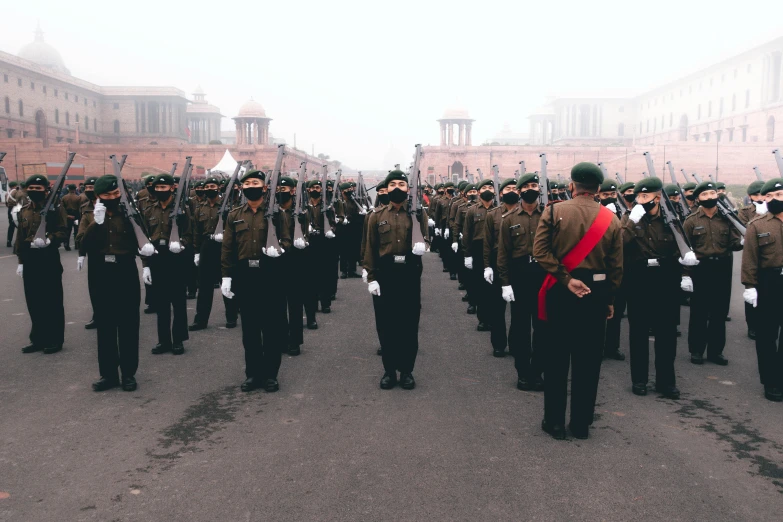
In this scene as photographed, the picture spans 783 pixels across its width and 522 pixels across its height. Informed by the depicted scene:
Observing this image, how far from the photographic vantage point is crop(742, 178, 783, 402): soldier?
6.28 m

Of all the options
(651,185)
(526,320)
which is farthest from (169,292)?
(651,185)

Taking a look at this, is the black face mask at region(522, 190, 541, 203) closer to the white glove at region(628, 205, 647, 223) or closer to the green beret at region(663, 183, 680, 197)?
the white glove at region(628, 205, 647, 223)

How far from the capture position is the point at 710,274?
25.7 ft

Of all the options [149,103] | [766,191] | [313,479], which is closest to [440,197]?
[766,191]

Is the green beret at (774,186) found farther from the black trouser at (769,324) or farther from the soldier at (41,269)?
the soldier at (41,269)

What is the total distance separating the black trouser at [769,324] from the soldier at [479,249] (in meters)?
3.38

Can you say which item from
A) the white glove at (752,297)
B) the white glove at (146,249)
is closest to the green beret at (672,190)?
the white glove at (752,297)

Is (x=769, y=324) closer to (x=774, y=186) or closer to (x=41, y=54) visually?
(x=774, y=186)

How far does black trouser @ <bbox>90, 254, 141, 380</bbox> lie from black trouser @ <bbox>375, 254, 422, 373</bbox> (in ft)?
8.04

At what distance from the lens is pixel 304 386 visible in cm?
650

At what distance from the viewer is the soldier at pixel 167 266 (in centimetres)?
784

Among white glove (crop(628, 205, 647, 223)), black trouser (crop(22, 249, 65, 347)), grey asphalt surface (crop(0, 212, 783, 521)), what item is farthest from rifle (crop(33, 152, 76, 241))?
white glove (crop(628, 205, 647, 223))

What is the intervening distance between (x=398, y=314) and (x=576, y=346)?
1.99 meters

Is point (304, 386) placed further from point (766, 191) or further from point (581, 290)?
point (766, 191)
